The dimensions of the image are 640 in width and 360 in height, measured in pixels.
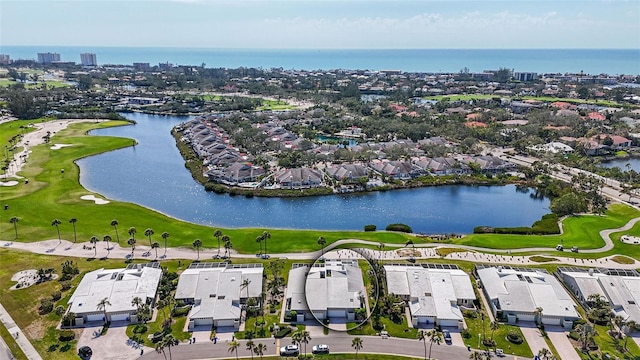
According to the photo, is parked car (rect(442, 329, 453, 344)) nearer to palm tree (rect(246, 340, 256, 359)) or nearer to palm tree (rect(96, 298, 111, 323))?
palm tree (rect(246, 340, 256, 359))

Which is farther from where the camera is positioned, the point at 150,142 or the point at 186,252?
the point at 150,142

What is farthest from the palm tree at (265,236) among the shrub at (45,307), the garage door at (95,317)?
the shrub at (45,307)

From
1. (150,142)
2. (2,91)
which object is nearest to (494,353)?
(150,142)

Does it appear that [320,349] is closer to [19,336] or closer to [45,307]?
[19,336]

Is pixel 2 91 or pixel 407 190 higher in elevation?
pixel 2 91

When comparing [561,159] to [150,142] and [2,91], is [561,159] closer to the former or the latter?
[150,142]

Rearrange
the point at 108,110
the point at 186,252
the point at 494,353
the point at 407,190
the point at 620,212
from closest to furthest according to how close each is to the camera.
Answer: the point at 494,353, the point at 186,252, the point at 620,212, the point at 407,190, the point at 108,110
